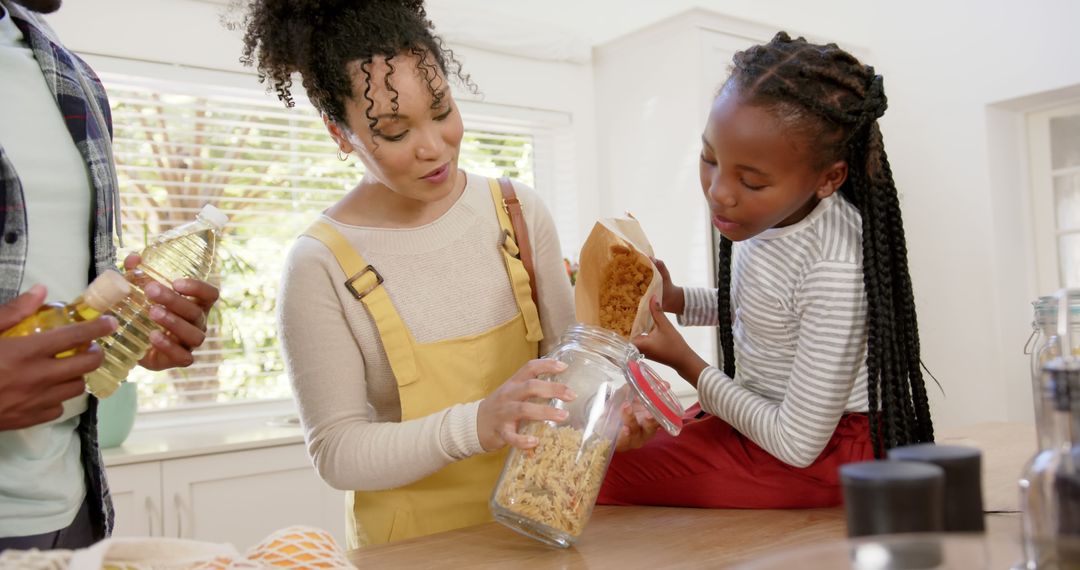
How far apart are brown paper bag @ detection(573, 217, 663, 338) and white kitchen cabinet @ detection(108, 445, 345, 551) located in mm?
1730

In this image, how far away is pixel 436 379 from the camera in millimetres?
1196

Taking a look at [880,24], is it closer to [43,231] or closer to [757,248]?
[757,248]

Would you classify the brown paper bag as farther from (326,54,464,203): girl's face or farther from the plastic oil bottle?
the plastic oil bottle

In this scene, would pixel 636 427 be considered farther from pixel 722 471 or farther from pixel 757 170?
pixel 757 170

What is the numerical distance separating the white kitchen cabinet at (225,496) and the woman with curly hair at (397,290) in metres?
1.28

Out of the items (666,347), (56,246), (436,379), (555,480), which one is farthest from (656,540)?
(56,246)

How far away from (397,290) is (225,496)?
5.06 feet

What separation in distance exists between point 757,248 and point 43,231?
808mm

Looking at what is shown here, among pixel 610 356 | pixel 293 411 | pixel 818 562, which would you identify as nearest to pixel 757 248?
pixel 610 356

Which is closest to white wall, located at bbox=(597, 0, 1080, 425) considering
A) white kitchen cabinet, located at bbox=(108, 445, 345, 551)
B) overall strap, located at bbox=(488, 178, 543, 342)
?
white kitchen cabinet, located at bbox=(108, 445, 345, 551)

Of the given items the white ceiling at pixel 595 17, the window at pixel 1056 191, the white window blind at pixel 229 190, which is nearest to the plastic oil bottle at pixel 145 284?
the white window blind at pixel 229 190

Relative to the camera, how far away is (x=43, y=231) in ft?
3.39

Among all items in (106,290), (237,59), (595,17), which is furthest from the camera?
(595,17)

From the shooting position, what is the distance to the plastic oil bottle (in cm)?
101
